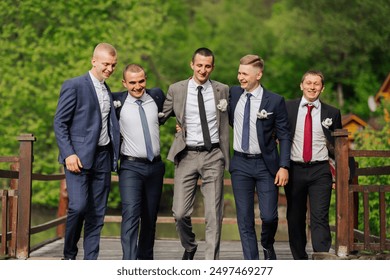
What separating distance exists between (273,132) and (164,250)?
3611mm

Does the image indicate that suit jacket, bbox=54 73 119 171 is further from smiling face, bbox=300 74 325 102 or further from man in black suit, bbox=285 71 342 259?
smiling face, bbox=300 74 325 102

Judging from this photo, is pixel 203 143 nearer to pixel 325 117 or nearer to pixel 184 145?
pixel 184 145

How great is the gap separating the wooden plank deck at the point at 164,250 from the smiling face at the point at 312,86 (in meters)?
2.40

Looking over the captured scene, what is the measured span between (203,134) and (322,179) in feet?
3.99

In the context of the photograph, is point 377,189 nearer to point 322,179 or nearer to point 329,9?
point 322,179

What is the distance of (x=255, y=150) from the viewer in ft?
26.6

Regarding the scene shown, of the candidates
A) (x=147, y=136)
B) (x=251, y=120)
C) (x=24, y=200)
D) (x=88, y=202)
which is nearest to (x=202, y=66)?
(x=251, y=120)

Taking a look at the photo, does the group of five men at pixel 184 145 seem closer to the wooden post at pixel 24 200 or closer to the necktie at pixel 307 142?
the necktie at pixel 307 142

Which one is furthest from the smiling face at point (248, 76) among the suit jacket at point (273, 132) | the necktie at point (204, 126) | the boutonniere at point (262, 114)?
the necktie at point (204, 126)

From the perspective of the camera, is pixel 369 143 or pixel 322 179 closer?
pixel 322 179

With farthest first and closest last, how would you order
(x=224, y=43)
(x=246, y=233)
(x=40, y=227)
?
(x=224, y=43) → (x=40, y=227) → (x=246, y=233)

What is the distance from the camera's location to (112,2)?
1142 inches

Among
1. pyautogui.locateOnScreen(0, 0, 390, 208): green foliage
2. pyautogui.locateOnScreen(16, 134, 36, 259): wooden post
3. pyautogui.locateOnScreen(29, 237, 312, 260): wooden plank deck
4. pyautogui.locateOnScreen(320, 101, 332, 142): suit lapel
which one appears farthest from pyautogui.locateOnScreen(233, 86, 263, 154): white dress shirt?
pyautogui.locateOnScreen(0, 0, 390, 208): green foliage

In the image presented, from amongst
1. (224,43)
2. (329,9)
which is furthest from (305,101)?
(224,43)
